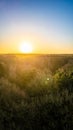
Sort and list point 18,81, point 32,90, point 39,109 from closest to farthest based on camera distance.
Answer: point 39,109
point 32,90
point 18,81

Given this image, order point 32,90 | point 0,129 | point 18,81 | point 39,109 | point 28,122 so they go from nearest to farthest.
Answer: point 0,129 < point 28,122 < point 39,109 < point 32,90 < point 18,81

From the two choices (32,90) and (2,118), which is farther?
(32,90)

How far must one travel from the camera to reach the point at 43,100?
44.5 feet

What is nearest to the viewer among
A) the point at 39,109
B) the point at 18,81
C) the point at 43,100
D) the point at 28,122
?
the point at 28,122

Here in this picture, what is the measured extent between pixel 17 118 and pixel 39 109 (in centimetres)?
121

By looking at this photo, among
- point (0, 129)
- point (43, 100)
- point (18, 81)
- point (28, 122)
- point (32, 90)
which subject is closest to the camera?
point (0, 129)

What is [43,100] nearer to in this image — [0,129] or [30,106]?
[30,106]

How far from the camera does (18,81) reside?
2130 cm

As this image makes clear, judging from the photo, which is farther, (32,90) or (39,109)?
(32,90)

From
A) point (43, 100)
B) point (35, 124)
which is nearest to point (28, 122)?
point (35, 124)

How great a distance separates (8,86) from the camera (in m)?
18.0

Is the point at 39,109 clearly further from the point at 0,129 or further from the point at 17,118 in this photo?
the point at 0,129

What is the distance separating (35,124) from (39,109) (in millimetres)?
1222

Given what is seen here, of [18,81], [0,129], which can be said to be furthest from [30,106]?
[18,81]
